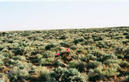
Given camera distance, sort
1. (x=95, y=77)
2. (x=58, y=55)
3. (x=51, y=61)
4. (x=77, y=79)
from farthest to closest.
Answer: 1. (x=58, y=55)
2. (x=51, y=61)
3. (x=95, y=77)
4. (x=77, y=79)

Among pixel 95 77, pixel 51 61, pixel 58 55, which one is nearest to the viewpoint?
pixel 95 77

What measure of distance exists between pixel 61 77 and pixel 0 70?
4.29 m

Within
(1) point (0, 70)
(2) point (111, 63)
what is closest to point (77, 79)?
(2) point (111, 63)

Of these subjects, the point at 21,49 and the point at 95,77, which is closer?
the point at 95,77

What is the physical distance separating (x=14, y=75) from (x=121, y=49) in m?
8.28

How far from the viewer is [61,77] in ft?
24.7

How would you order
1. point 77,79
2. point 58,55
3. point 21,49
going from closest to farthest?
point 77,79
point 58,55
point 21,49

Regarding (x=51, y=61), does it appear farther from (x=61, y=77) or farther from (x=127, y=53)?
(x=127, y=53)

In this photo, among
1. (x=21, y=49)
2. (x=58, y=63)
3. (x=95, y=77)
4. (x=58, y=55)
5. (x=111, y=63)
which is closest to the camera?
(x=95, y=77)

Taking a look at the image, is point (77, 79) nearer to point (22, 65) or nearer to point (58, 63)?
point (58, 63)

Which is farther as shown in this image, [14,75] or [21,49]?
[21,49]

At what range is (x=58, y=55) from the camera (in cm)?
1231

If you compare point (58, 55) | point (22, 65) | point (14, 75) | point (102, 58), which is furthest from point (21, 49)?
point (102, 58)

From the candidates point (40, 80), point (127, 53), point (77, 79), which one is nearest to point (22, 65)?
point (40, 80)
